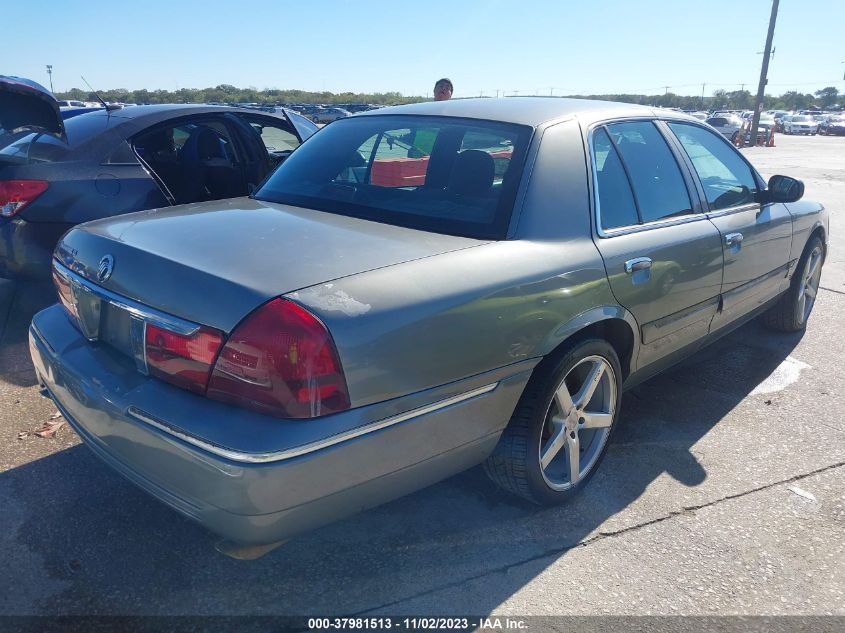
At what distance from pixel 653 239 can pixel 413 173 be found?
3.58ft

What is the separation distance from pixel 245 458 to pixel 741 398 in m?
3.17

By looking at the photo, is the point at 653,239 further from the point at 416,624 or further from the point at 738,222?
the point at 416,624

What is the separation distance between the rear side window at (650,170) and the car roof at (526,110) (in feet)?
0.30

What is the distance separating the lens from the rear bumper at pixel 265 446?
178cm

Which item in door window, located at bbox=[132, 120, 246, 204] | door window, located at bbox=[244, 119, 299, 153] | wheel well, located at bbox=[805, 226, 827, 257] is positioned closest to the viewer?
wheel well, located at bbox=[805, 226, 827, 257]

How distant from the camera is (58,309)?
2.70 meters

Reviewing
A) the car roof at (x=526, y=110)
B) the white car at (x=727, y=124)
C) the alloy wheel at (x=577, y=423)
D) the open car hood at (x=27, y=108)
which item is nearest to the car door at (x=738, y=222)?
the car roof at (x=526, y=110)

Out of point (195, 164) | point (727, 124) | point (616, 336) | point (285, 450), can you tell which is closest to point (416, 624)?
point (285, 450)

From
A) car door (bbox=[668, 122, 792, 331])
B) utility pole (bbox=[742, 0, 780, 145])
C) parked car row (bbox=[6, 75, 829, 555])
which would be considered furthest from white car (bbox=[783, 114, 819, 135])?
parked car row (bbox=[6, 75, 829, 555])

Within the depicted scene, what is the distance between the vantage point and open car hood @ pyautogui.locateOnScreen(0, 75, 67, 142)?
12.8 ft

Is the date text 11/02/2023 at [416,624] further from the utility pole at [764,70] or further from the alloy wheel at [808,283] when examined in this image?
the utility pole at [764,70]

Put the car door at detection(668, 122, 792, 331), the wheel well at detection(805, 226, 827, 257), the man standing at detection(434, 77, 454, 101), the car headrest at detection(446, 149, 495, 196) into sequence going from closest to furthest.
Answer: the car headrest at detection(446, 149, 495, 196)
the car door at detection(668, 122, 792, 331)
the wheel well at detection(805, 226, 827, 257)
the man standing at detection(434, 77, 454, 101)

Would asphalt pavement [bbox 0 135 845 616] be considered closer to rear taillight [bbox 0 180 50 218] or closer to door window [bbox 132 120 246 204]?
rear taillight [bbox 0 180 50 218]

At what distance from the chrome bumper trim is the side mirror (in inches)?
110
